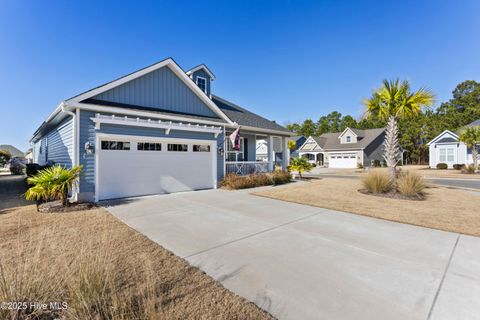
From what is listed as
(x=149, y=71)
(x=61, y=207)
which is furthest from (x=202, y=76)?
(x=61, y=207)

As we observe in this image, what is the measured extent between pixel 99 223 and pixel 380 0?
53.9ft

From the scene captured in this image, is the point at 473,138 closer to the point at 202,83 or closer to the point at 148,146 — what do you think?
the point at 202,83

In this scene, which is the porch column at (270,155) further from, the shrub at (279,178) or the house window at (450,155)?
the house window at (450,155)

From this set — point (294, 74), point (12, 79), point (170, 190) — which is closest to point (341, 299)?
point (170, 190)

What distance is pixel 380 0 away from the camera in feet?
37.6

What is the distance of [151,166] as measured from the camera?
9.88 m

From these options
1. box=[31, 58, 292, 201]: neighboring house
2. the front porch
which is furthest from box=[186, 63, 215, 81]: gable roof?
the front porch

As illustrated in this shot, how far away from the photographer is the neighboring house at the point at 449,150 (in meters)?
27.5

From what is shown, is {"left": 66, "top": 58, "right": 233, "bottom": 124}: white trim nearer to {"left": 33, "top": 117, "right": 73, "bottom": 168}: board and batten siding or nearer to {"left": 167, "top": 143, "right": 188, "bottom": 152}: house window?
{"left": 33, "top": 117, "right": 73, "bottom": 168}: board and batten siding

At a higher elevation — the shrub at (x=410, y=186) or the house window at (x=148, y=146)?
the house window at (x=148, y=146)

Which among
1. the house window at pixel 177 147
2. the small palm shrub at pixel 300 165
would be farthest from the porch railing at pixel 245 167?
the house window at pixel 177 147

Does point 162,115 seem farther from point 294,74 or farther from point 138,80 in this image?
point 294,74

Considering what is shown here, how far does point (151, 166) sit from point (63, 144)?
4.88m

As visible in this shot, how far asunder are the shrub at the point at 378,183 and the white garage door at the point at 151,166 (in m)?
7.99
